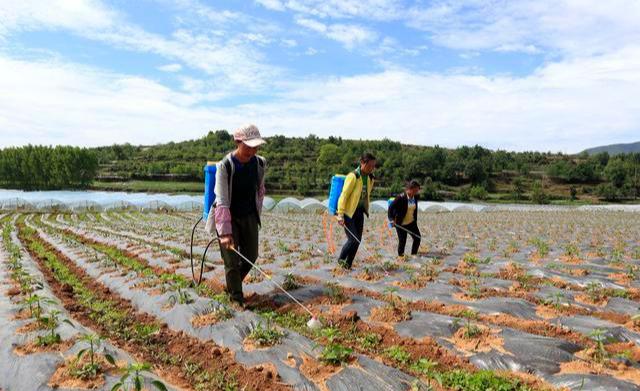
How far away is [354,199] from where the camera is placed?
303 inches

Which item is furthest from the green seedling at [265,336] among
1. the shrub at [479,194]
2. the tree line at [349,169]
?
the shrub at [479,194]

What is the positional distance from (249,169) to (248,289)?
2283 millimetres

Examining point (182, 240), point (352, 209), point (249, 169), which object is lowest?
point (182, 240)

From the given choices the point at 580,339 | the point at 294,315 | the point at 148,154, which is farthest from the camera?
the point at 148,154

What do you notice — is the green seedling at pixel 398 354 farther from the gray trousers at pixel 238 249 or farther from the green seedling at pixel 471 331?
the gray trousers at pixel 238 249

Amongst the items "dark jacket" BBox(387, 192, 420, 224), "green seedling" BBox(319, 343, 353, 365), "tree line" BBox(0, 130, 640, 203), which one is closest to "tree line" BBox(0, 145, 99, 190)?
"tree line" BBox(0, 130, 640, 203)

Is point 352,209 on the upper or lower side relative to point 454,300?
upper

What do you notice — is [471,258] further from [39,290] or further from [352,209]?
[39,290]

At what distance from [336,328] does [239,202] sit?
2.04 metres

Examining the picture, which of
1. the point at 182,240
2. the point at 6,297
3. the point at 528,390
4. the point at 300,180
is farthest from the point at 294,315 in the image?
the point at 300,180

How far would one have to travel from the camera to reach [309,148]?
389ft

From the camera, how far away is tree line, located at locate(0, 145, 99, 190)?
70562 millimetres

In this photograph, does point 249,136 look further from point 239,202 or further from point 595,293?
point 595,293

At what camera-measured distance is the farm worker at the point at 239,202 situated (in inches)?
212
